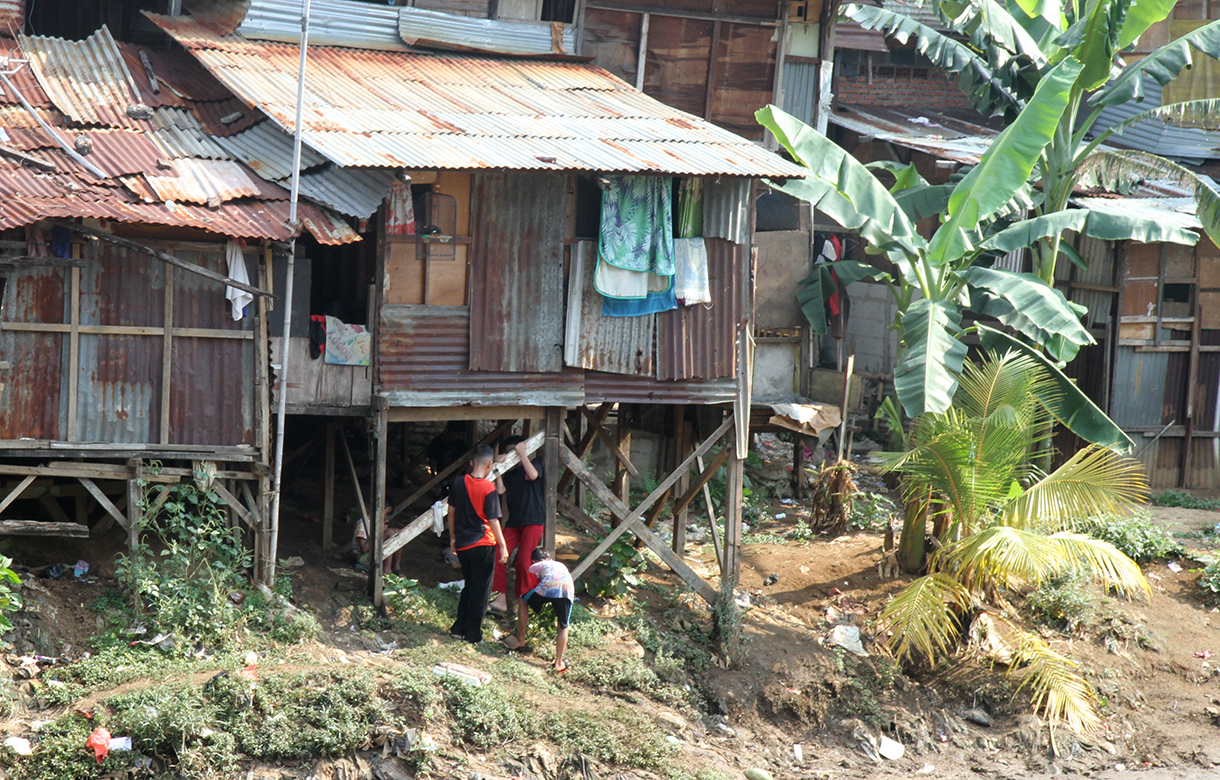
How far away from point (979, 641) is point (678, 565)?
9.06 ft

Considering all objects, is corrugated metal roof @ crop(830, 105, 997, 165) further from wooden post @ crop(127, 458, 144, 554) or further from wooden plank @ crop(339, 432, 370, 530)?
wooden post @ crop(127, 458, 144, 554)

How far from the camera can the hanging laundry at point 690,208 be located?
10.4 meters

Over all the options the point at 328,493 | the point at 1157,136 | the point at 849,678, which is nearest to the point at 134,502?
the point at 328,493

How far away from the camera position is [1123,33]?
424 inches

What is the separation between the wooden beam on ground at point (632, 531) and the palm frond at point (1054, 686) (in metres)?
2.73

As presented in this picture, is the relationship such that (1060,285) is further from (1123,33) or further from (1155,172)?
(1123,33)

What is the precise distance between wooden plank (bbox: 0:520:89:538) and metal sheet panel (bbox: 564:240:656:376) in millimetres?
3992

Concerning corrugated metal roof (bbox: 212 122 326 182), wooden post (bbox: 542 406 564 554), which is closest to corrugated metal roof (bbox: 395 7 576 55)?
corrugated metal roof (bbox: 212 122 326 182)

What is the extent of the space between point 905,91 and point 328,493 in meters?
11.3

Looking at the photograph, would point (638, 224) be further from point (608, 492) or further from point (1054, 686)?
point (1054, 686)

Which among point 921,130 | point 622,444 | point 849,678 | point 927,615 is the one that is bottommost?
point 849,678

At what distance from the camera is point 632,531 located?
434 inches

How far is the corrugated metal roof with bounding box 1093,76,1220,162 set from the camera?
1589cm

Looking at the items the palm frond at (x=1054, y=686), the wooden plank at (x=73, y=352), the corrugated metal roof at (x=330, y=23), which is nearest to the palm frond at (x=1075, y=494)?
the palm frond at (x=1054, y=686)
